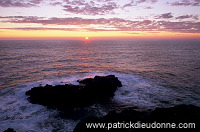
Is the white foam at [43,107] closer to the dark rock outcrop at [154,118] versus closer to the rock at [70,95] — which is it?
the rock at [70,95]

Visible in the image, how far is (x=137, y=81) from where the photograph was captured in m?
36.7

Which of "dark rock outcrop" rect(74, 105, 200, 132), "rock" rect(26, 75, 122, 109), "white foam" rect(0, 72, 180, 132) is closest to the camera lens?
"dark rock outcrop" rect(74, 105, 200, 132)

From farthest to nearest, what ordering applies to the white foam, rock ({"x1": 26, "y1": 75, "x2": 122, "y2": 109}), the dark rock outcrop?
rock ({"x1": 26, "y1": 75, "x2": 122, "y2": 109}) < the white foam < the dark rock outcrop

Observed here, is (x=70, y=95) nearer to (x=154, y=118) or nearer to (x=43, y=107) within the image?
(x=43, y=107)

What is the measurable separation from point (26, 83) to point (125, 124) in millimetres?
30254

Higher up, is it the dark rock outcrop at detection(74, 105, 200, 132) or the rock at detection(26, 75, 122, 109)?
the dark rock outcrop at detection(74, 105, 200, 132)

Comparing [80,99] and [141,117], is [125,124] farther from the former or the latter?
[80,99]

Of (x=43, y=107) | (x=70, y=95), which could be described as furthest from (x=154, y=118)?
(x=43, y=107)

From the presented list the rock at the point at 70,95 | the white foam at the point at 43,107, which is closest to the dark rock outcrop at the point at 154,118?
the white foam at the point at 43,107

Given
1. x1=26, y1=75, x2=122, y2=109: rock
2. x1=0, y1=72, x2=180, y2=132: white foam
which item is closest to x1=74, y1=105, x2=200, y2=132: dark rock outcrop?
x1=0, y1=72, x2=180, y2=132: white foam

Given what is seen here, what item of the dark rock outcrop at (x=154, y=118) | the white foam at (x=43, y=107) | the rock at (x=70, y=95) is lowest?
the white foam at (x=43, y=107)

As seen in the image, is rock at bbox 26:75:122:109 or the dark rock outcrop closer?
the dark rock outcrop

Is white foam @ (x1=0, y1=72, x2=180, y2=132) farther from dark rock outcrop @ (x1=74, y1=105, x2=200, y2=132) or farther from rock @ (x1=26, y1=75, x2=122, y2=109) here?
dark rock outcrop @ (x1=74, y1=105, x2=200, y2=132)

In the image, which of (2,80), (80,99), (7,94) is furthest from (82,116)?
(2,80)
